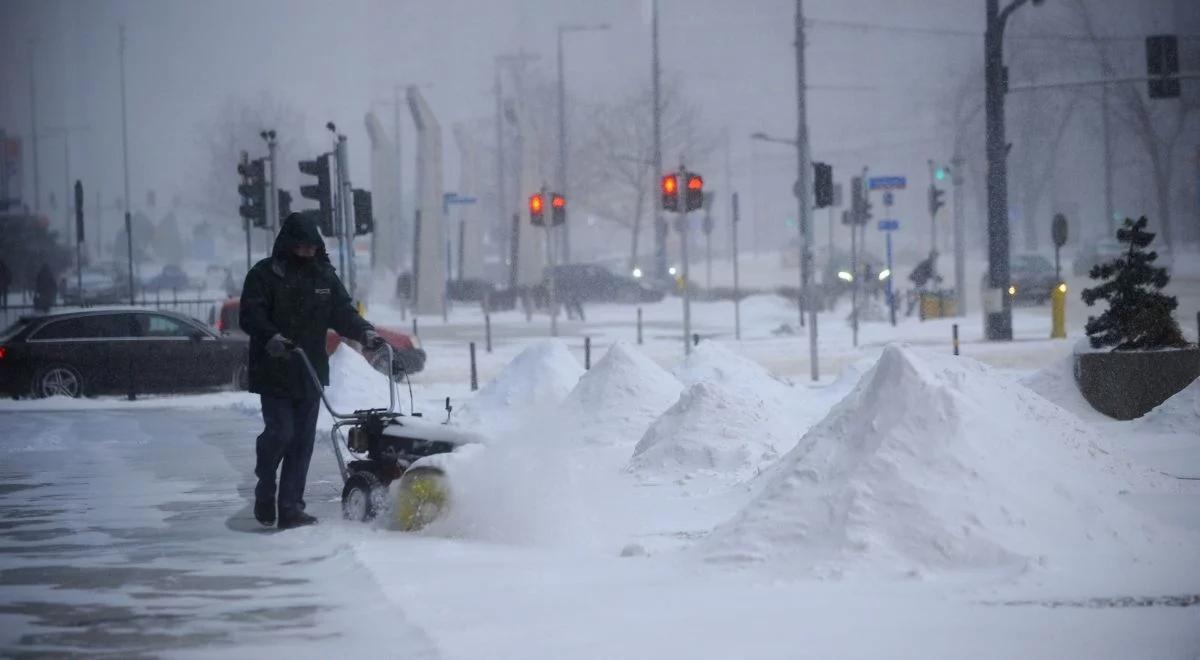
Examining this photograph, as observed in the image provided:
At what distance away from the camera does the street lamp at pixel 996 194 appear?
29953 mm

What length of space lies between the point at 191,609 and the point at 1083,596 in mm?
3896

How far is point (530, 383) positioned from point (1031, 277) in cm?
4006

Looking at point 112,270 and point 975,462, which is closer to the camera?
point 975,462

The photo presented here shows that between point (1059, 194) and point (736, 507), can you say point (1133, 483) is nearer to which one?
point (736, 507)

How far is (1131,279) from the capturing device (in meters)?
15.2

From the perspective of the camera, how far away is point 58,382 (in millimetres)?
22109

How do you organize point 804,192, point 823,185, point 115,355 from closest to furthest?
point 115,355 < point 823,185 < point 804,192

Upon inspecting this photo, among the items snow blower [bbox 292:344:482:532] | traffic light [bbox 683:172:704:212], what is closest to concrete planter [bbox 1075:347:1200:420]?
snow blower [bbox 292:344:482:532]

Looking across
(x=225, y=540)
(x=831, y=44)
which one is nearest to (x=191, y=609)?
(x=225, y=540)

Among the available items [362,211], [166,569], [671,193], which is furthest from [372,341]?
[362,211]

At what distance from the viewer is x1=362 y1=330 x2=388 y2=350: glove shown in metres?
9.28

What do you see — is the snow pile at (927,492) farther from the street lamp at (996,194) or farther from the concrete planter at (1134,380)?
the street lamp at (996,194)

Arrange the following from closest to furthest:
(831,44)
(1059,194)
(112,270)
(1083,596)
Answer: (1083,596) < (112,270) < (1059,194) < (831,44)

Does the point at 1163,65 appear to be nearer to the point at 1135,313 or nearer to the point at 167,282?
the point at 1135,313
